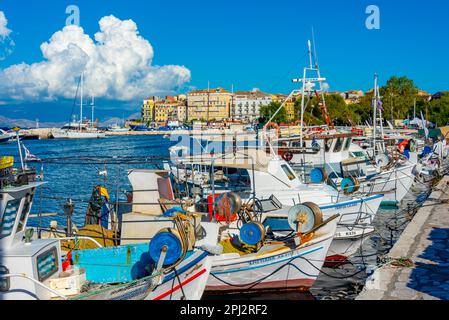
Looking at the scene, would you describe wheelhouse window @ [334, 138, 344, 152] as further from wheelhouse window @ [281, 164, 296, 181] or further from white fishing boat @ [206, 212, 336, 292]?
white fishing boat @ [206, 212, 336, 292]

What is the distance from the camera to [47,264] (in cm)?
866

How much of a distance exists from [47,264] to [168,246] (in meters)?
2.04

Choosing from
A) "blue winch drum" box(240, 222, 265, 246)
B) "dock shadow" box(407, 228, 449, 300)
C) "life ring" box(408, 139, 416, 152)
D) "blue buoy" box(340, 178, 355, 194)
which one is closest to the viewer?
"dock shadow" box(407, 228, 449, 300)

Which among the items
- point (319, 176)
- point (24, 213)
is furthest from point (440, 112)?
point (24, 213)

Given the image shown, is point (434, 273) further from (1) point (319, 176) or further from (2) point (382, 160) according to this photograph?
(2) point (382, 160)

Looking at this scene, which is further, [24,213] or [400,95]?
[400,95]

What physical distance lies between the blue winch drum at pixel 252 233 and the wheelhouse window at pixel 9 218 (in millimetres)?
5986

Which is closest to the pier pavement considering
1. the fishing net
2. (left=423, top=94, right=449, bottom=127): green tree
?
the fishing net

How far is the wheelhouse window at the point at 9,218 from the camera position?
26.1ft

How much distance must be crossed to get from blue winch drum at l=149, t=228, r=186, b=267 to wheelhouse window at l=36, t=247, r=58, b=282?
1.65 metres

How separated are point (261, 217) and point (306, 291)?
280 cm

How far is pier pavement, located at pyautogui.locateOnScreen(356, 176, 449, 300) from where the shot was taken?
955 cm

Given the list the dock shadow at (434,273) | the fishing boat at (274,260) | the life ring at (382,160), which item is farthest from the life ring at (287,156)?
the fishing boat at (274,260)
